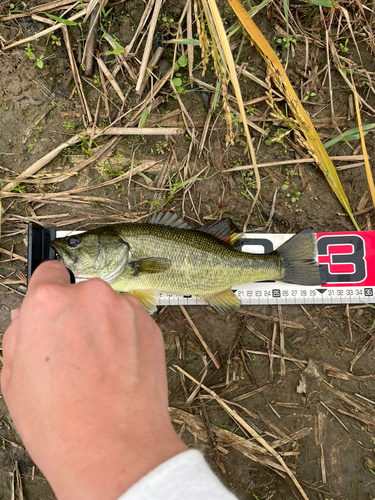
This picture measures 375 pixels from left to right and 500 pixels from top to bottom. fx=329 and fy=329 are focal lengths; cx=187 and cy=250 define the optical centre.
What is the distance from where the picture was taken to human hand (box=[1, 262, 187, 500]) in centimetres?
148

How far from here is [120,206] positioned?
12.6ft

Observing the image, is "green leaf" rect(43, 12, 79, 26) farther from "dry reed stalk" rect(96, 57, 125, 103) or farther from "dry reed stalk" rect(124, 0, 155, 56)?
"dry reed stalk" rect(124, 0, 155, 56)

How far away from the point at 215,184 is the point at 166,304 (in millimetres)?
1509

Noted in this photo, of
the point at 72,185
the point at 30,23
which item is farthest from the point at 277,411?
the point at 30,23

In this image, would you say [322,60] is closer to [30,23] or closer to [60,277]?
[30,23]

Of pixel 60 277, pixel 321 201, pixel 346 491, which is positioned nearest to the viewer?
pixel 60 277

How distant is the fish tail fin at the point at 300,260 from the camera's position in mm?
3566

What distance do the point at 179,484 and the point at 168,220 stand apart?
→ 2557 millimetres

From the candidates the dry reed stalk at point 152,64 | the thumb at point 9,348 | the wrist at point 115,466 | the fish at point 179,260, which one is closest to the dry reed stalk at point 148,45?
the dry reed stalk at point 152,64

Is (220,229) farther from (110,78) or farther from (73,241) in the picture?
(110,78)

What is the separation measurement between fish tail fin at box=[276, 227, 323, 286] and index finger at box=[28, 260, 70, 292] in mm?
2327

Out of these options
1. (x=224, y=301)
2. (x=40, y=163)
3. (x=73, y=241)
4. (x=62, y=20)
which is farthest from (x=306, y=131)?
(x=40, y=163)

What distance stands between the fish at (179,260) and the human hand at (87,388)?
1.20 m

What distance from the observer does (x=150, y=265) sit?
130 inches
